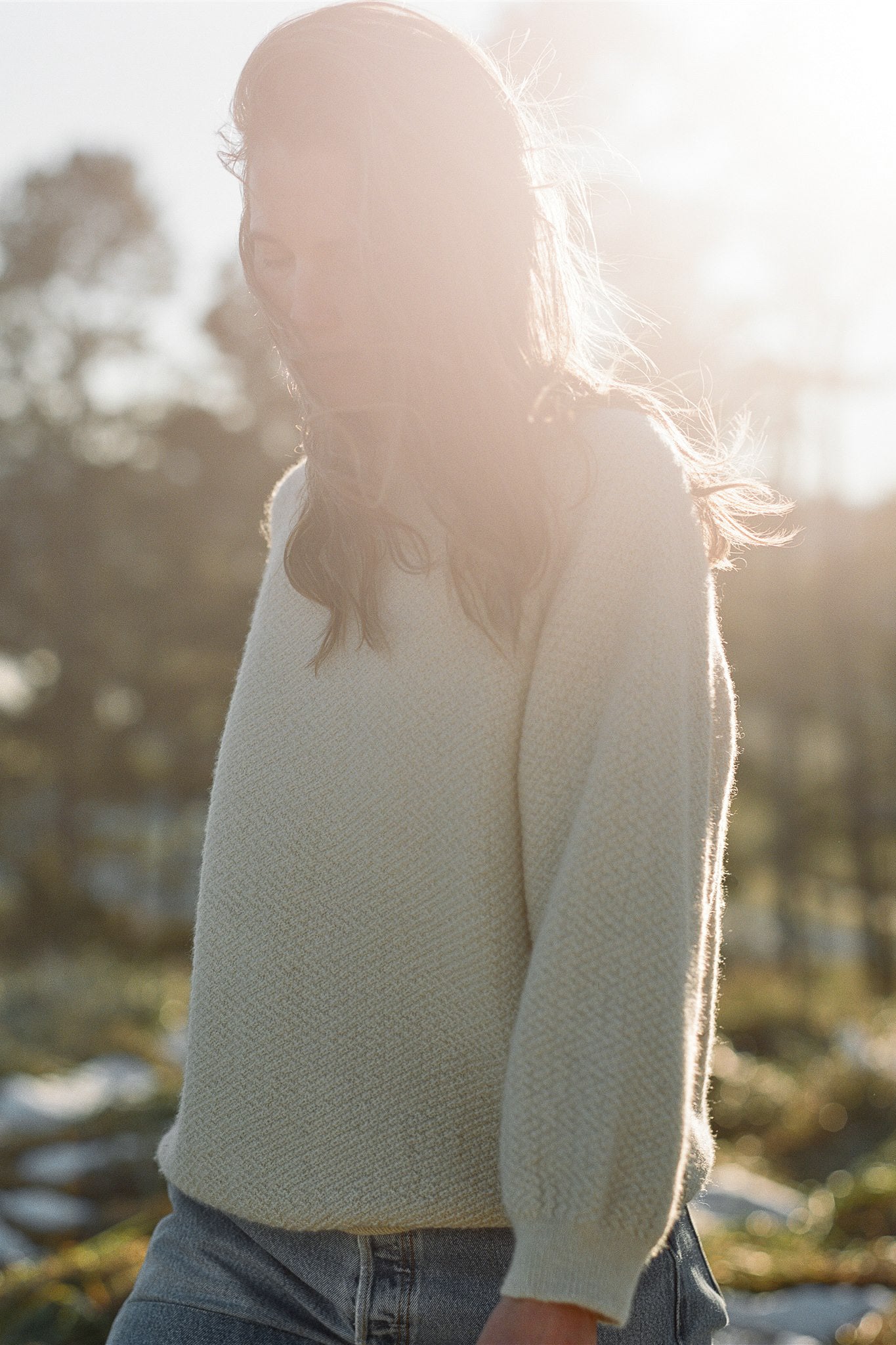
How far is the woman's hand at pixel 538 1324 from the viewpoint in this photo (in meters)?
1.02

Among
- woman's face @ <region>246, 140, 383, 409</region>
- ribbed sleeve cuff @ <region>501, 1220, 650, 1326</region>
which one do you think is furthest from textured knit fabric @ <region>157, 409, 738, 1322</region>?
woman's face @ <region>246, 140, 383, 409</region>

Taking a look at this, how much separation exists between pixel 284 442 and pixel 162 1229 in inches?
536

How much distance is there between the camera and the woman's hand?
3.34ft

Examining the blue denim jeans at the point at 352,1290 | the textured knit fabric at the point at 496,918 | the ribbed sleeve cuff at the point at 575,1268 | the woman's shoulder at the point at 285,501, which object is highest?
the woman's shoulder at the point at 285,501

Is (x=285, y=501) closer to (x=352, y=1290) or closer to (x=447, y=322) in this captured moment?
(x=447, y=322)

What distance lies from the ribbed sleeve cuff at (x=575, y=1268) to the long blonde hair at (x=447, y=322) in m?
0.51

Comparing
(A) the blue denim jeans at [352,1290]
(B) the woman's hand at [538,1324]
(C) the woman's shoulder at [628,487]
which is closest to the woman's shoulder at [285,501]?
(C) the woman's shoulder at [628,487]

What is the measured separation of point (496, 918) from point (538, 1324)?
0.33 metres

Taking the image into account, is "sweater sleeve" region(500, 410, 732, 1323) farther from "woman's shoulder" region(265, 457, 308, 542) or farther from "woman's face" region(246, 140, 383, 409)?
"woman's shoulder" region(265, 457, 308, 542)

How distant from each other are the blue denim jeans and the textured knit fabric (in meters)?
0.04

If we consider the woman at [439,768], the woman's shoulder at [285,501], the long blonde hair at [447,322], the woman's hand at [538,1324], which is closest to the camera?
the woman's hand at [538,1324]

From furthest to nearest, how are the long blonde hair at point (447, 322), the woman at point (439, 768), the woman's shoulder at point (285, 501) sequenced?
1. the woman's shoulder at point (285, 501)
2. the long blonde hair at point (447, 322)
3. the woman at point (439, 768)

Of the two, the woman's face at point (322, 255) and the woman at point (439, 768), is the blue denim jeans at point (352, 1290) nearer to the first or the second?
the woman at point (439, 768)

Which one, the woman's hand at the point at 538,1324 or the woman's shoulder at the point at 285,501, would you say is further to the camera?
the woman's shoulder at the point at 285,501
